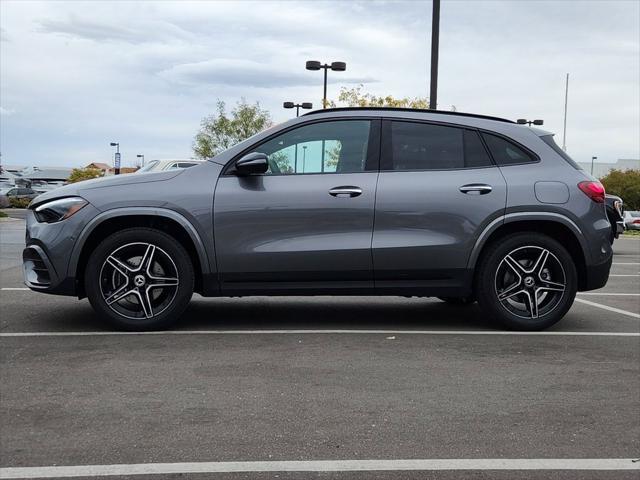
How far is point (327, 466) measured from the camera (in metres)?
3.20

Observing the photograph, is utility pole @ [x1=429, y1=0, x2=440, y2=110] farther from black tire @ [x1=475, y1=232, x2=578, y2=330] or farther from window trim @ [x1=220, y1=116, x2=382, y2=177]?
black tire @ [x1=475, y1=232, x2=578, y2=330]

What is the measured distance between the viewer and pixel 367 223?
243 inches

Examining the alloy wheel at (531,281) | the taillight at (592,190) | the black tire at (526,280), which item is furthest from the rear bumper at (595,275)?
the taillight at (592,190)

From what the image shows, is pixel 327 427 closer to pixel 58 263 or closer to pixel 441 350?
pixel 441 350

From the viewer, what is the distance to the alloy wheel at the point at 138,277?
602cm

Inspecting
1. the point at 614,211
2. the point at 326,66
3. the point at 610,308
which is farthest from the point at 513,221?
the point at 326,66

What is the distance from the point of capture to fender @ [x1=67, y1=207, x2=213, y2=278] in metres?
5.98

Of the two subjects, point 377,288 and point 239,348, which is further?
point 377,288

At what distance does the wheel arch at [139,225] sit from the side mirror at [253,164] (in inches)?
24.5

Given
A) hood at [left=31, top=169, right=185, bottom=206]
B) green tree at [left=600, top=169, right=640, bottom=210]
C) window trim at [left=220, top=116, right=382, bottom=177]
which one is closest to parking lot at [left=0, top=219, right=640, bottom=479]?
hood at [left=31, top=169, right=185, bottom=206]

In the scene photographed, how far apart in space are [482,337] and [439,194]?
1225 mm

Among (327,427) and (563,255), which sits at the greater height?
(563,255)

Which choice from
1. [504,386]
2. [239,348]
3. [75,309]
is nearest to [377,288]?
[239,348]

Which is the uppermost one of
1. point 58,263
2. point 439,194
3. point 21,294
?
point 439,194
